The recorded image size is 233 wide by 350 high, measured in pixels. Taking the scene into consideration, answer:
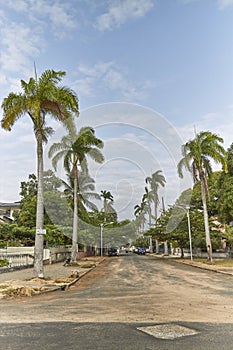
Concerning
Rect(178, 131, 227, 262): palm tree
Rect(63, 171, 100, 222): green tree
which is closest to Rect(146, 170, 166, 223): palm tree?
Rect(63, 171, 100, 222): green tree

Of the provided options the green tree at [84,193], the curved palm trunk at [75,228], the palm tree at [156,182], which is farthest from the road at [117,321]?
the palm tree at [156,182]

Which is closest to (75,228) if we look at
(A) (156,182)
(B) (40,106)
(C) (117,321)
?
(B) (40,106)

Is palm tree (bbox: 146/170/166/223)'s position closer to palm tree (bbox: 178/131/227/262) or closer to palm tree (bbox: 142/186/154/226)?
palm tree (bbox: 142/186/154/226)

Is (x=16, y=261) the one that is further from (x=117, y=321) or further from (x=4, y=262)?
(x=117, y=321)

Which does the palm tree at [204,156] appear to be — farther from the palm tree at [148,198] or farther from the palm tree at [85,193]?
the palm tree at [148,198]

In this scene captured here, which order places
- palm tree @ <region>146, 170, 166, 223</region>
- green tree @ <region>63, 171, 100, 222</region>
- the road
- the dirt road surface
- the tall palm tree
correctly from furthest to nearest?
palm tree @ <region>146, 170, 166, 223</region>
green tree @ <region>63, 171, 100, 222</region>
the tall palm tree
the dirt road surface
the road

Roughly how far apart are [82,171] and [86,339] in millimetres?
25857

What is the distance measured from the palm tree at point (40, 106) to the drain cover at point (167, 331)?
1116 centimetres

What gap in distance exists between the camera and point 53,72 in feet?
58.7

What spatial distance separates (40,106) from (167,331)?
1412 centimetres

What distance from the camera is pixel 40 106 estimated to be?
1783 cm

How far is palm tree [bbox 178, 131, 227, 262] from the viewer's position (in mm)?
30078

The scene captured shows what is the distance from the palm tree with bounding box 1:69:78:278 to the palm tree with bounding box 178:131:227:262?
1532 cm

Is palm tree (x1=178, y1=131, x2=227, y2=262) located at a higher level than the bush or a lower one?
higher
